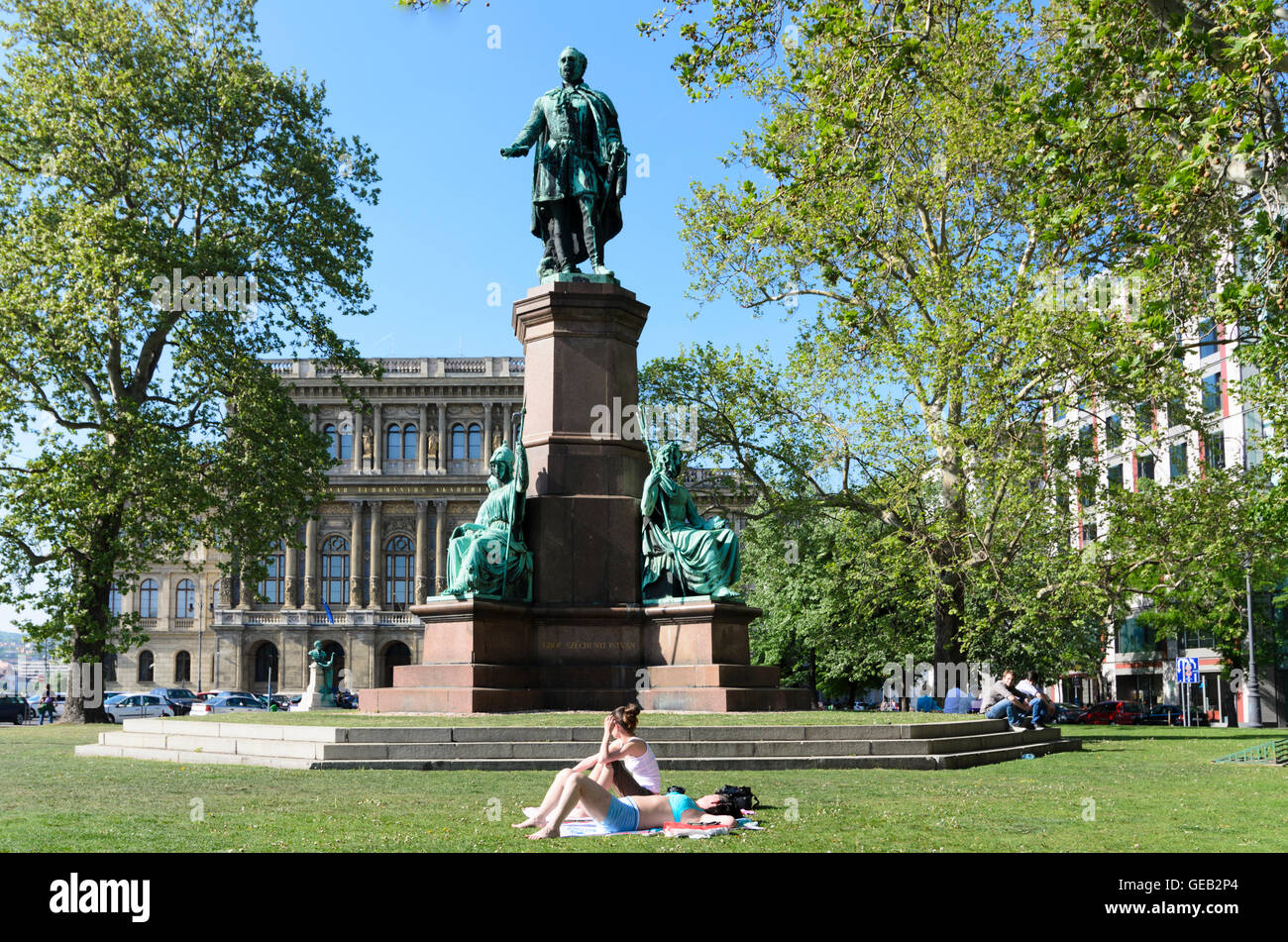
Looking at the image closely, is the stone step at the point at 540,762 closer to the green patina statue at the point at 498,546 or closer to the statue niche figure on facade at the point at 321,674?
the green patina statue at the point at 498,546

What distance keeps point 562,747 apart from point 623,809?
14.4 feet

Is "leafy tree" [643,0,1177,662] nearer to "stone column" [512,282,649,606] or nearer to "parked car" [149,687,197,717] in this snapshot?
"stone column" [512,282,649,606]

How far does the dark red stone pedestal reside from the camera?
51.5 ft

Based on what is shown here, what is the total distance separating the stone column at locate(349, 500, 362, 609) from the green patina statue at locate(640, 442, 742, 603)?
238 feet

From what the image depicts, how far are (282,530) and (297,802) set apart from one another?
2056 cm

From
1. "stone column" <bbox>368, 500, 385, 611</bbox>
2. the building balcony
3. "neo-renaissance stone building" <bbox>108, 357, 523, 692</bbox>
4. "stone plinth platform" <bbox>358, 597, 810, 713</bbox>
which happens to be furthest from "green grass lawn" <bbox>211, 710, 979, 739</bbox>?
"stone column" <bbox>368, 500, 385, 611</bbox>

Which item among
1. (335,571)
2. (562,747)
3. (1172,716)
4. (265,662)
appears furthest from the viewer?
(335,571)

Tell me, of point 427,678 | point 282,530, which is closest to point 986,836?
point 427,678

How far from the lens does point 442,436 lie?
88.2m

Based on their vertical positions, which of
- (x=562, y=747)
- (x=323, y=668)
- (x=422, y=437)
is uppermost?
(x=422, y=437)

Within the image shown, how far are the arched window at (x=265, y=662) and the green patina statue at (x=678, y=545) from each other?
244 feet

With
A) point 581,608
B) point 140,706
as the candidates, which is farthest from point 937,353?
point 140,706

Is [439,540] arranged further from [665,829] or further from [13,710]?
[665,829]
